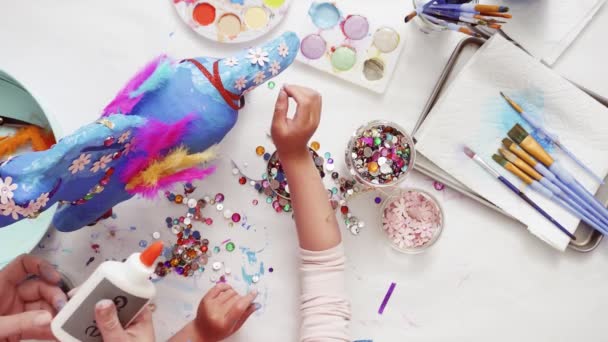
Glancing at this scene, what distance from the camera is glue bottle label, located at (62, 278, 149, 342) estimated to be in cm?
49

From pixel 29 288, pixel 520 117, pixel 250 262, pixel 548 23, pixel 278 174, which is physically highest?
pixel 548 23

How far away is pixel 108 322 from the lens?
1.58ft

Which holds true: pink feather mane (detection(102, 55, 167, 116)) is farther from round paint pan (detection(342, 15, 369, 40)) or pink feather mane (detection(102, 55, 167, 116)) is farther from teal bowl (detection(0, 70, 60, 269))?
round paint pan (detection(342, 15, 369, 40))

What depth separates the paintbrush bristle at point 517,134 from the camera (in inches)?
27.0

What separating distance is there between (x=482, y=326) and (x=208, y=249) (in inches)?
16.0

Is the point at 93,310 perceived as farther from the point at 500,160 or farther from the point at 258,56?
the point at 500,160

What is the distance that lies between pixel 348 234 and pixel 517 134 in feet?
0.89

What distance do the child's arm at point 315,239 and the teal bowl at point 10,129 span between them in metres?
0.32

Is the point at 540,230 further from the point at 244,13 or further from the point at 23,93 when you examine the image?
the point at 23,93

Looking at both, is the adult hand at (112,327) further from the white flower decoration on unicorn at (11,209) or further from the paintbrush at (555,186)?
the paintbrush at (555,186)

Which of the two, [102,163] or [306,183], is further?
[306,183]

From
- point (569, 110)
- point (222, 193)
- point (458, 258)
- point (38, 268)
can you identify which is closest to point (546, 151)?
point (569, 110)

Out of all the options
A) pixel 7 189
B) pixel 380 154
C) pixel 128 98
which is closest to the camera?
pixel 7 189

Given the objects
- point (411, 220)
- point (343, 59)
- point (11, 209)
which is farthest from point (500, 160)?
point (11, 209)
